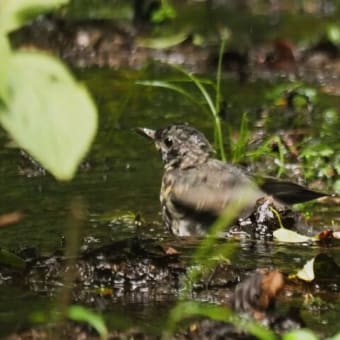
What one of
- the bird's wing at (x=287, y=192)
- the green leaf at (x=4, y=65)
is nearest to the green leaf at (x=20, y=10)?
the green leaf at (x=4, y=65)

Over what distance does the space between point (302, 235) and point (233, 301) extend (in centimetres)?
177

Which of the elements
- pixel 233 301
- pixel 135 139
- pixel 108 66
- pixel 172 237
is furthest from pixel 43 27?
pixel 233 301

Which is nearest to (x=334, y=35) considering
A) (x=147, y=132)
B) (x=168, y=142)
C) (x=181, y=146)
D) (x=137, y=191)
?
(x=147, y=132)

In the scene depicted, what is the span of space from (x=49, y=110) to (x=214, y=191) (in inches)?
153

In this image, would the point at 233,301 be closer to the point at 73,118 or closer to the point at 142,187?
the point at 73,118

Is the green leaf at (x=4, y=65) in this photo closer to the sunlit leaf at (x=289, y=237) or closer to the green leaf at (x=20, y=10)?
the green leaf at (x=20, y=10)

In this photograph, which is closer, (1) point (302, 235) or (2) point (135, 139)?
(1) point (302, 235)

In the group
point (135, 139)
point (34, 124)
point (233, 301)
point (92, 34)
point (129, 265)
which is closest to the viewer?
point (34, 124)

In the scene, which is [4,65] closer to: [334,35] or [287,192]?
[287,192]

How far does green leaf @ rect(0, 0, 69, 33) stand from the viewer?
208cm

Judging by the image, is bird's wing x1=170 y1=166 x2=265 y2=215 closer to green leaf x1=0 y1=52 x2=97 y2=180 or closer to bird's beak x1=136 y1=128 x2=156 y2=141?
bird's beak x1=136 y1=128 x2=156 y2=141

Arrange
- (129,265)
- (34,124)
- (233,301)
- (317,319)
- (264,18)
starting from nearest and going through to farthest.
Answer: (34,124) < (233,301) < (317,319) < (129,265) < (264,18)

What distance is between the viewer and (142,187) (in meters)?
6.76

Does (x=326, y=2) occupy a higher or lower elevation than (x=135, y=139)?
higher
